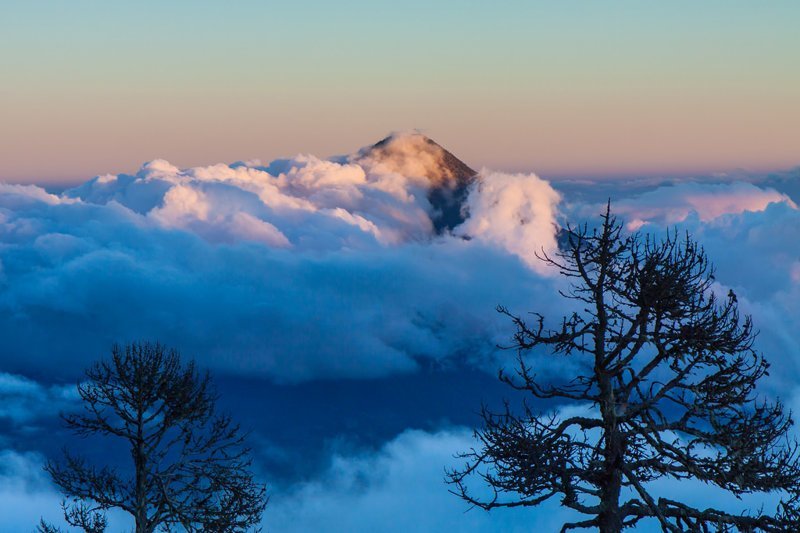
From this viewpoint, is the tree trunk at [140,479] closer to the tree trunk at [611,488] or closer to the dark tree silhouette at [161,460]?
the dark tree silhouette at [161,460]

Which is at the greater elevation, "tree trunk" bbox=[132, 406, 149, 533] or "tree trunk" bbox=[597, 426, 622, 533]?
"tree trunk" bbox=[132, 406, 149, 533]

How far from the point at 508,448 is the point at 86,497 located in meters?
16.3

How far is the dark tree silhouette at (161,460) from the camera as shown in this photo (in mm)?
27984

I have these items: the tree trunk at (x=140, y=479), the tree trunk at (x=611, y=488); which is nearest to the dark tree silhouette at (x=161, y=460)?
the tree trunk at (x=140, y=479)

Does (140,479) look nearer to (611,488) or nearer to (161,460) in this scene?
(161,460)

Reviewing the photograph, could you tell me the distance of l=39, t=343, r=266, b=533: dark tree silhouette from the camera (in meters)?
28.0

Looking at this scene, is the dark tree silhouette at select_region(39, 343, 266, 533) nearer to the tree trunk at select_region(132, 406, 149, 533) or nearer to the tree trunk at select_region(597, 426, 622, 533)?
the tree trunk at select_region(132, 406, 149, 533)

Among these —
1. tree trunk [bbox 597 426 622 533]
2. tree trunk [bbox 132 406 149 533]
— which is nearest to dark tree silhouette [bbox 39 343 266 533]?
tree trunk [bbox 132 406 149 533]

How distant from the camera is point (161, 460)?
27.4m

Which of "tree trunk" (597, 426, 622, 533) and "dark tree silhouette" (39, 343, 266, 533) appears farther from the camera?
"dark tree silhouette" (39, 343, 266, 533)

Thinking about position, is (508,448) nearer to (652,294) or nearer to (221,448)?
(652,294)

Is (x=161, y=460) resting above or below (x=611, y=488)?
above

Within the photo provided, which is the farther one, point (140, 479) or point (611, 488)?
point (140, 479)

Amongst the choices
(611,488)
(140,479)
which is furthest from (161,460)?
(611,488)
